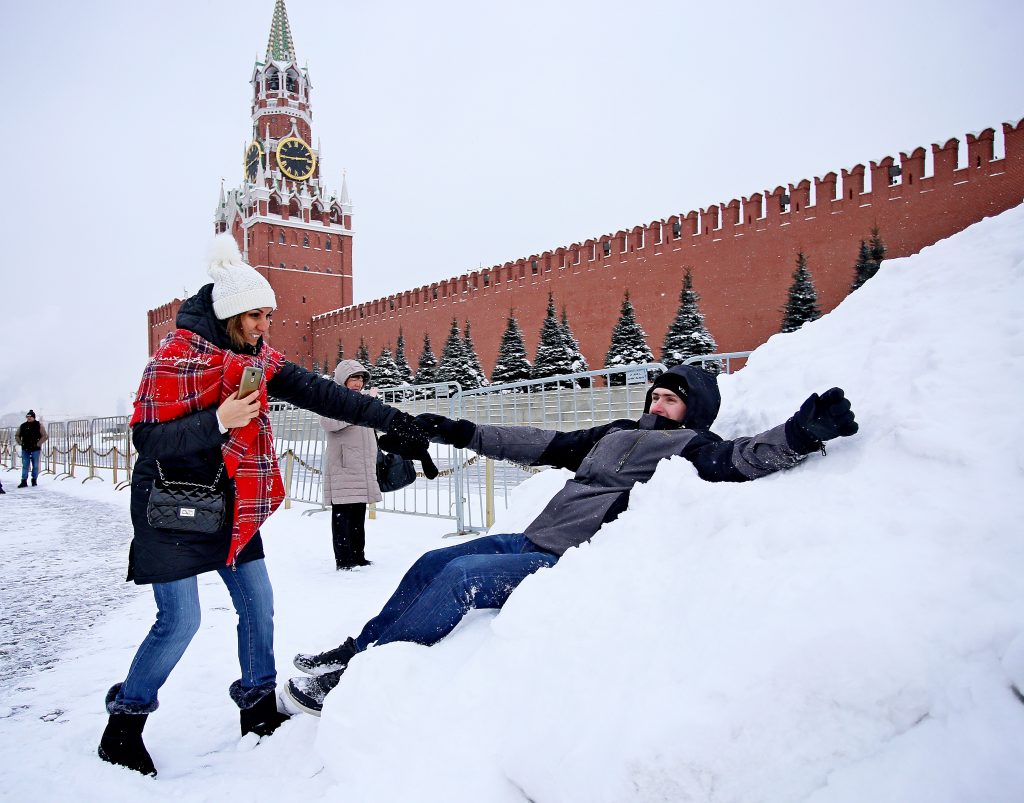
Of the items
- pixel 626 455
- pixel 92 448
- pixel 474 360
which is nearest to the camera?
pixel 626 455

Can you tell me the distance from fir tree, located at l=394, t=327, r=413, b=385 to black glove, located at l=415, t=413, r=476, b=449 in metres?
27.3

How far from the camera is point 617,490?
244 cm

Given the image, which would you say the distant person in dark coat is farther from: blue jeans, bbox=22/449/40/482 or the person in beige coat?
the person in beige coat

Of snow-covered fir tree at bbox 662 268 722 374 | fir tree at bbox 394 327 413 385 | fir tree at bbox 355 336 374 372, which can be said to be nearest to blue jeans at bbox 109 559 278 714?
snow-covered fir tree at bbox 662 268 722 374

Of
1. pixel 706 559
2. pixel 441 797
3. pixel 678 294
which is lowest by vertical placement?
pixel 441 797

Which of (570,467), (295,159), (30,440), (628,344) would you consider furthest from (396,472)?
(295,159)

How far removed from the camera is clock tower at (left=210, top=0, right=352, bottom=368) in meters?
45.5

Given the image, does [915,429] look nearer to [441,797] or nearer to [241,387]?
[441,797]

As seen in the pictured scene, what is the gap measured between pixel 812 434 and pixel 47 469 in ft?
71.7

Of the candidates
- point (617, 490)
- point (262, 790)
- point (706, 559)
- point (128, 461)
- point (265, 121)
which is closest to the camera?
point (706, 559)

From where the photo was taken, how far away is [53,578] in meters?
5.16

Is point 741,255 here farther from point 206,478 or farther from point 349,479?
point 206,478

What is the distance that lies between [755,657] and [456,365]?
89.6 feet

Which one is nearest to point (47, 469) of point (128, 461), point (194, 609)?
point (128, 461)
